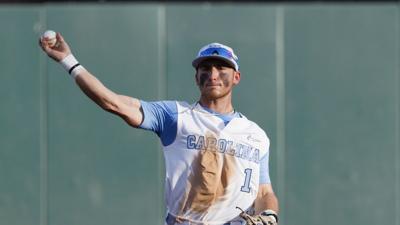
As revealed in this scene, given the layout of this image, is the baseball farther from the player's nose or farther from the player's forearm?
the player's nose

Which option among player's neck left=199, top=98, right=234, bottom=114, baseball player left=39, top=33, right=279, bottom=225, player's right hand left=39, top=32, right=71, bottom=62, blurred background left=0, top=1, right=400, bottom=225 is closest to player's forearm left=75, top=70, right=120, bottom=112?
player's right hand left=39, top=32, right=71, bottom=62

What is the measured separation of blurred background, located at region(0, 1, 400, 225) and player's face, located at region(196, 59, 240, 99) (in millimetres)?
3393

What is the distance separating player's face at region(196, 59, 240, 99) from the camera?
5.27 metres

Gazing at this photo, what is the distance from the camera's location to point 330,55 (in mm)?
8867

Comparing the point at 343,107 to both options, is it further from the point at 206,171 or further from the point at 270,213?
the point at 206,171

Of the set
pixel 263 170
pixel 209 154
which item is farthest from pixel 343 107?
pixel 209 154

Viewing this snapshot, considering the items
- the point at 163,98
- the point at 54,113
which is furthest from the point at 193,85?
the point at 54,113

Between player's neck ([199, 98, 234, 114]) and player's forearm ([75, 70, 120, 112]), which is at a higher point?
player's forearm ([75, 70, 120, 112])

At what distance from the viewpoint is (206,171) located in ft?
17.0

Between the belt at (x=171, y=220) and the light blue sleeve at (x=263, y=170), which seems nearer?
the belt at (x=171, y=220)

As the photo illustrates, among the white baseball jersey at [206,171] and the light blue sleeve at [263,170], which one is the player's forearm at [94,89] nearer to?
the white baseball jersey at [206,171]

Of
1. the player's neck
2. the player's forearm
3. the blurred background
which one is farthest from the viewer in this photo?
the blurred background

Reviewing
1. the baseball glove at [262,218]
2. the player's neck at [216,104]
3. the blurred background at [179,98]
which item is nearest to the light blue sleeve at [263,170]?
the baseball glove at [262,218]

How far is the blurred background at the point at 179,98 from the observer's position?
8.77 metres
